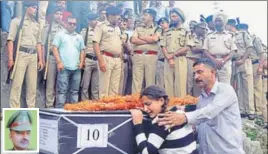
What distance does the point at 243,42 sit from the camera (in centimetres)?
729

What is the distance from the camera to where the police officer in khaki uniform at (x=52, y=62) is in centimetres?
561

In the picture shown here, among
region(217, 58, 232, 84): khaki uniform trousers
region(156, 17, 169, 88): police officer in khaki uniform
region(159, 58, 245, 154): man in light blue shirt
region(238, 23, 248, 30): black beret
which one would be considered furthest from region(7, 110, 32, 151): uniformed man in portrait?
region(238, 23, 248, 30): black beret

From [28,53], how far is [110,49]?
3.39ft

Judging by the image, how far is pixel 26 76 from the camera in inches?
217

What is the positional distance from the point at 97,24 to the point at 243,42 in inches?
95.1

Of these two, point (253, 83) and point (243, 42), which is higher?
point (243, 42)

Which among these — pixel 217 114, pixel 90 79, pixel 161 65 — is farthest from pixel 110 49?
pixel 217 114

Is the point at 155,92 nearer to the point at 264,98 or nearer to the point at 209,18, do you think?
the point at 209,18

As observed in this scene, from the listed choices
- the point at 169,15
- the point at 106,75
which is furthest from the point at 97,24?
the point at 169,15

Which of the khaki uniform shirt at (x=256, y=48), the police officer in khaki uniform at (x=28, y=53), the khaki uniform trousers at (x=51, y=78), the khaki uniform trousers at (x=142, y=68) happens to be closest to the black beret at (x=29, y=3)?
the police officer in khaki uniform at (x=28, y=53)

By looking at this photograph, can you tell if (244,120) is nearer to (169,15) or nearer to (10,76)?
(169,15)

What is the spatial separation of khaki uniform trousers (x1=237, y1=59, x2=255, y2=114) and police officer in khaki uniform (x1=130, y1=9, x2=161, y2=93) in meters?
1.59

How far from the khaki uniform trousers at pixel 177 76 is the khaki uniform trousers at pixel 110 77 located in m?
0.71

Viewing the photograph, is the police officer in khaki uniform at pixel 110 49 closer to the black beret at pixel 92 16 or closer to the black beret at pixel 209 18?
the black beret at pixel 92 16
